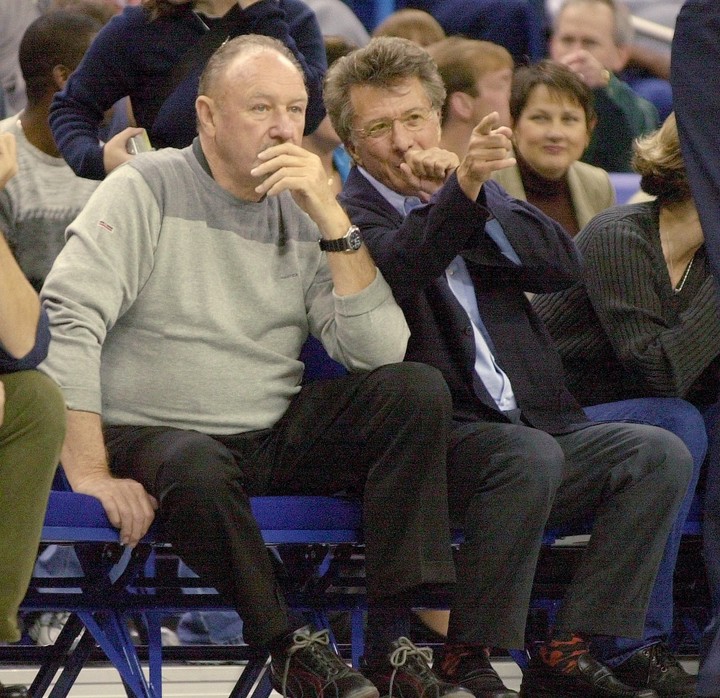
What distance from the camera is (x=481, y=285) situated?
10.4 feet

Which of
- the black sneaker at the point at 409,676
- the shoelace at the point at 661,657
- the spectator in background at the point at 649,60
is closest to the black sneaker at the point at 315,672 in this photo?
the black sneaker at the point at 409,676

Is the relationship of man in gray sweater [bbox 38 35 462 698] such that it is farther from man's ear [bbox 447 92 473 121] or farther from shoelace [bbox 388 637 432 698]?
man's ear [bbox 447 92 473 121]

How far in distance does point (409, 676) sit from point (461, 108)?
202 centimetres

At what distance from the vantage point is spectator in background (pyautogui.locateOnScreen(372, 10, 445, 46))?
4.63m

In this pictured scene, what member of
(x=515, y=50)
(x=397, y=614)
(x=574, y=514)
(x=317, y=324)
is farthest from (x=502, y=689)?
(x=515, y=50)

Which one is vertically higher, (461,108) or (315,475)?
(461,108)

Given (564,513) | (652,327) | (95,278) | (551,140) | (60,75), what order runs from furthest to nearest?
(551,140) → (60,75) → (652,327) → (564,513) → (95,278)

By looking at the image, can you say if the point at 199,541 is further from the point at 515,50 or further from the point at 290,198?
the point at 515,50

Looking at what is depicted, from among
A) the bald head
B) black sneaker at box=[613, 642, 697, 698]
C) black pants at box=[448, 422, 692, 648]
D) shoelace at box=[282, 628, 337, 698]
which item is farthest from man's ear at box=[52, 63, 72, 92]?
black sneaker at box=[613, 642, 697, 698]

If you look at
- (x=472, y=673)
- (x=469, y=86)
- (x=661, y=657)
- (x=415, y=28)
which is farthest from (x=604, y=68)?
(x=472, y=673)

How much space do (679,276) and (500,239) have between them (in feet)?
1.68

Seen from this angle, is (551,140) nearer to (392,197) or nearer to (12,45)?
(392,197)

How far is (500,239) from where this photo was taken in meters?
3.10

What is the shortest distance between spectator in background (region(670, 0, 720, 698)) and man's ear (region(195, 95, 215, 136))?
95 cm
